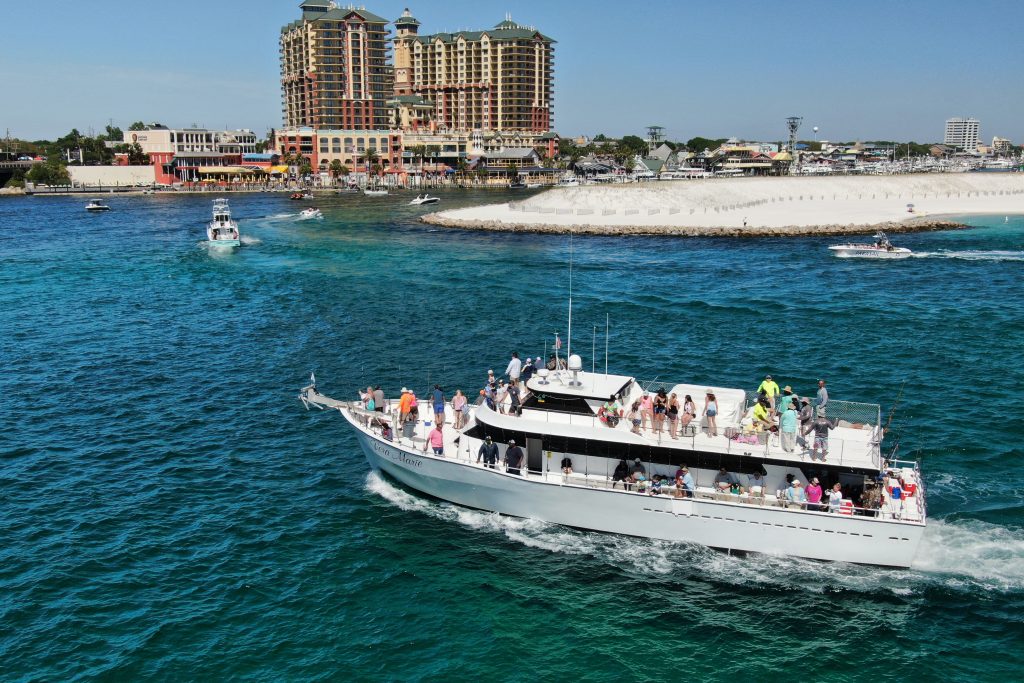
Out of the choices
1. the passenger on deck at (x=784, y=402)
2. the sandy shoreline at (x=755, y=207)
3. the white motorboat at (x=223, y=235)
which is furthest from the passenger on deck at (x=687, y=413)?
the white motorboat at (x=223, y=235)

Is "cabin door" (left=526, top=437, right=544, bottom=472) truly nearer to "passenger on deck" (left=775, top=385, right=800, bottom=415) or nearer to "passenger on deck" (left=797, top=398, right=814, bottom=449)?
"passenger on deck" (left=775, top=385, right=800, bottom=415)

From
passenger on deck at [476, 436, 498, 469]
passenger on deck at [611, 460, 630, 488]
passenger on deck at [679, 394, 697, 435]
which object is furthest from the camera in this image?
passenger on deck at [476, 436, 498, 469]

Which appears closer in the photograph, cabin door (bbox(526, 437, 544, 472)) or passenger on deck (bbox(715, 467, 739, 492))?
passenger on deck (bbox(715, 467, 739, 492))

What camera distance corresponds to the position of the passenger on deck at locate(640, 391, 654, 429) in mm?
24438

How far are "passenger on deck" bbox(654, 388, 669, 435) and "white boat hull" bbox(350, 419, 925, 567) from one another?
2.10 m

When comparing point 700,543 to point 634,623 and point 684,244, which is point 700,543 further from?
point 684,244

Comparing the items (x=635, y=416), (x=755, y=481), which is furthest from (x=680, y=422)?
(x=755, y=481)

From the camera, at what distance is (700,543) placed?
76.6 feet

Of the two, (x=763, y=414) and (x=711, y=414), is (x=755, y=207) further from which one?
(x=711, y=414)

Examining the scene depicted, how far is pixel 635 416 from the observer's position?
24.5 m

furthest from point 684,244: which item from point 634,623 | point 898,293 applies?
point 634,623

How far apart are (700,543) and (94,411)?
2655 cm

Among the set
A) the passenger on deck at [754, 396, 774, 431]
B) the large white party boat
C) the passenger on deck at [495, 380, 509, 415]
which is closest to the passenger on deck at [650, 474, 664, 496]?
the large white party boat

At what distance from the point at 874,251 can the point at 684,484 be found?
6310 centimetres
